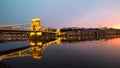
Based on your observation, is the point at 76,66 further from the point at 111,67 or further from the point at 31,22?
the point at 31,22

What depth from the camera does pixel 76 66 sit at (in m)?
27.2

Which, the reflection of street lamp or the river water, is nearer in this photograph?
the river water

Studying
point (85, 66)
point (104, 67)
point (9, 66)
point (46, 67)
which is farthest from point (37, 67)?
point (104, 67)

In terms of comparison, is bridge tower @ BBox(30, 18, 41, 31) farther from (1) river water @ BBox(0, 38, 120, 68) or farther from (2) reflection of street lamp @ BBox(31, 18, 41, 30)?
(1) river water @ BBox(0, 38, 120, 68)

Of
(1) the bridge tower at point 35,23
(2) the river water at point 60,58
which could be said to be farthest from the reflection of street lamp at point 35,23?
(2) the river water at point 60,58

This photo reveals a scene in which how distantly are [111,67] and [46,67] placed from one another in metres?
7.22

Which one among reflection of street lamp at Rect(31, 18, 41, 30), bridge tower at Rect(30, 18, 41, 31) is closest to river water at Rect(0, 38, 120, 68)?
reflection of street lamp at Rect(31, 18, 41, 30)

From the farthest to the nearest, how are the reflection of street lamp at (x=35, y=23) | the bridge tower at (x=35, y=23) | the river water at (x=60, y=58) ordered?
the bridge tower at (x=35, y=23)
the reflection of street lamp at (x=35, y=23)
the river water at (x=60, y=58)

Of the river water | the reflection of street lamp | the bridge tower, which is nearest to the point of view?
the river water

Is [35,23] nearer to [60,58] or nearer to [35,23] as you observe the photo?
[35,23]

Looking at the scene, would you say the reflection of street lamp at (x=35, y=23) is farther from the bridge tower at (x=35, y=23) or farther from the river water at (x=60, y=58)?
the river water at (x=60, y=58)

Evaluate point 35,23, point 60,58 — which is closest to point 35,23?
point 35,23

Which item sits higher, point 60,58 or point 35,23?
point 35,23

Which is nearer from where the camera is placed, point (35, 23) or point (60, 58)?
point (60, 58)
